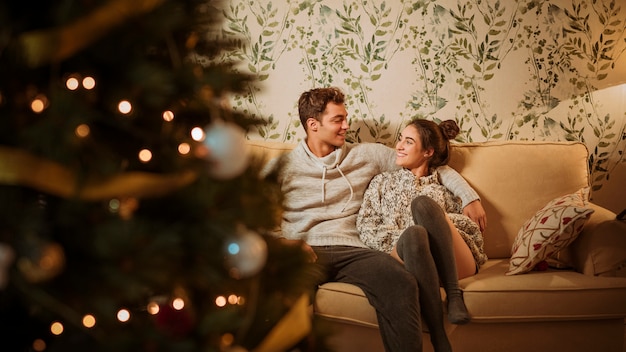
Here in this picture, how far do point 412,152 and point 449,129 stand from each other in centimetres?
30

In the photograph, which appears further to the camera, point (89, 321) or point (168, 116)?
point (168, 116)

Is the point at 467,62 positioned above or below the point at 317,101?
above

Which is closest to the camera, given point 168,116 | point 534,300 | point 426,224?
point 168,116

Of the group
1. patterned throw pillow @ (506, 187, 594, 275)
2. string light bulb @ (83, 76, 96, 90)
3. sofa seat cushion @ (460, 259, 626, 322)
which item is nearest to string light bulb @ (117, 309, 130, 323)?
string light bulb @ (83, 76, 96, 90)

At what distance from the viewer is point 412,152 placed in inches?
117

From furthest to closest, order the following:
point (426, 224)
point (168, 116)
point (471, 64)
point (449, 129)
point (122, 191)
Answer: point (471, 64) < point (449, 129) < point (426, 224) < point (168, 116) < point (122, 191)

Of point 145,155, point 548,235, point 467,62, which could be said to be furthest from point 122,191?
point 467,62

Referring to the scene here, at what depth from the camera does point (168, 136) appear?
92cm

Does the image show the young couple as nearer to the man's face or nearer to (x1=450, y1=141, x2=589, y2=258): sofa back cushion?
the man's face

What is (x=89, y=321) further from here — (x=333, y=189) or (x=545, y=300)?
(x=333, y=189)

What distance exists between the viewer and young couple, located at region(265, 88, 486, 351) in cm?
242

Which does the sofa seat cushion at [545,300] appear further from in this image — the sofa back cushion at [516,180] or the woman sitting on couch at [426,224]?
the sofa back cushion at [516,180]

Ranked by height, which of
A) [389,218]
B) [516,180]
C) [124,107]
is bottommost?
[389,218]

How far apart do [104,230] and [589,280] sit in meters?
2.23
